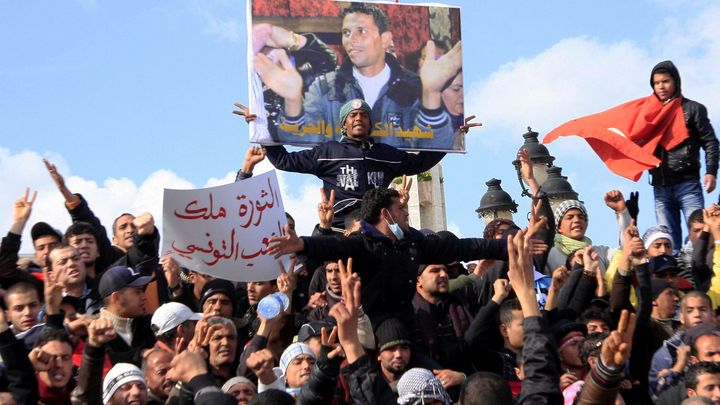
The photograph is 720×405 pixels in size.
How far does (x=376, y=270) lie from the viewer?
8.69 metres

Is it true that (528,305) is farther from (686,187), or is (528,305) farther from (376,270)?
(686,187)

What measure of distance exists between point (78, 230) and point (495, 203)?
37.5 feet

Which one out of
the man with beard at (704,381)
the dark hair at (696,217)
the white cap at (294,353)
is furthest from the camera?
the dark hair at (696,217)

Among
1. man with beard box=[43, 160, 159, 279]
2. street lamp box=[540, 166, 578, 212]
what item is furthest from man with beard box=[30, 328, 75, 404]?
street lamp box=[540, 166, 578, 212]

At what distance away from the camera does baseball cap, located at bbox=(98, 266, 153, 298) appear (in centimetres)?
875

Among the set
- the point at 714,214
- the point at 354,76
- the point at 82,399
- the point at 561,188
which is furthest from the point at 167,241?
the point at 561,188

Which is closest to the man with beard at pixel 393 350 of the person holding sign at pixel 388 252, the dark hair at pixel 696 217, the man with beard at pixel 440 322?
the person holding sign at pixel 388 252

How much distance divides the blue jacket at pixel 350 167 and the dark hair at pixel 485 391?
4.30 m

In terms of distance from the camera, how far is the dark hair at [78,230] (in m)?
9.77

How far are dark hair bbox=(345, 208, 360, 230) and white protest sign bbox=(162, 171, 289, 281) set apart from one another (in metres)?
0.53

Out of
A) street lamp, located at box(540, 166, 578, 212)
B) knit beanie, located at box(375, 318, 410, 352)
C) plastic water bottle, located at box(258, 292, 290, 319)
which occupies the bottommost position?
knit beanie, located at box(375, 318, 410, 352)

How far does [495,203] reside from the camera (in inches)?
806

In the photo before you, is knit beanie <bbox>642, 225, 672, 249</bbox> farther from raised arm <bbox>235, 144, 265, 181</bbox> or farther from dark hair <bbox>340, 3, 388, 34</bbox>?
dark hair <bbox>340, 3, 388, 34</bbox>

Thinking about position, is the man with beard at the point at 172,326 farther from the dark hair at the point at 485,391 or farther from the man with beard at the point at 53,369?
the dark hair at the point at 485,391
